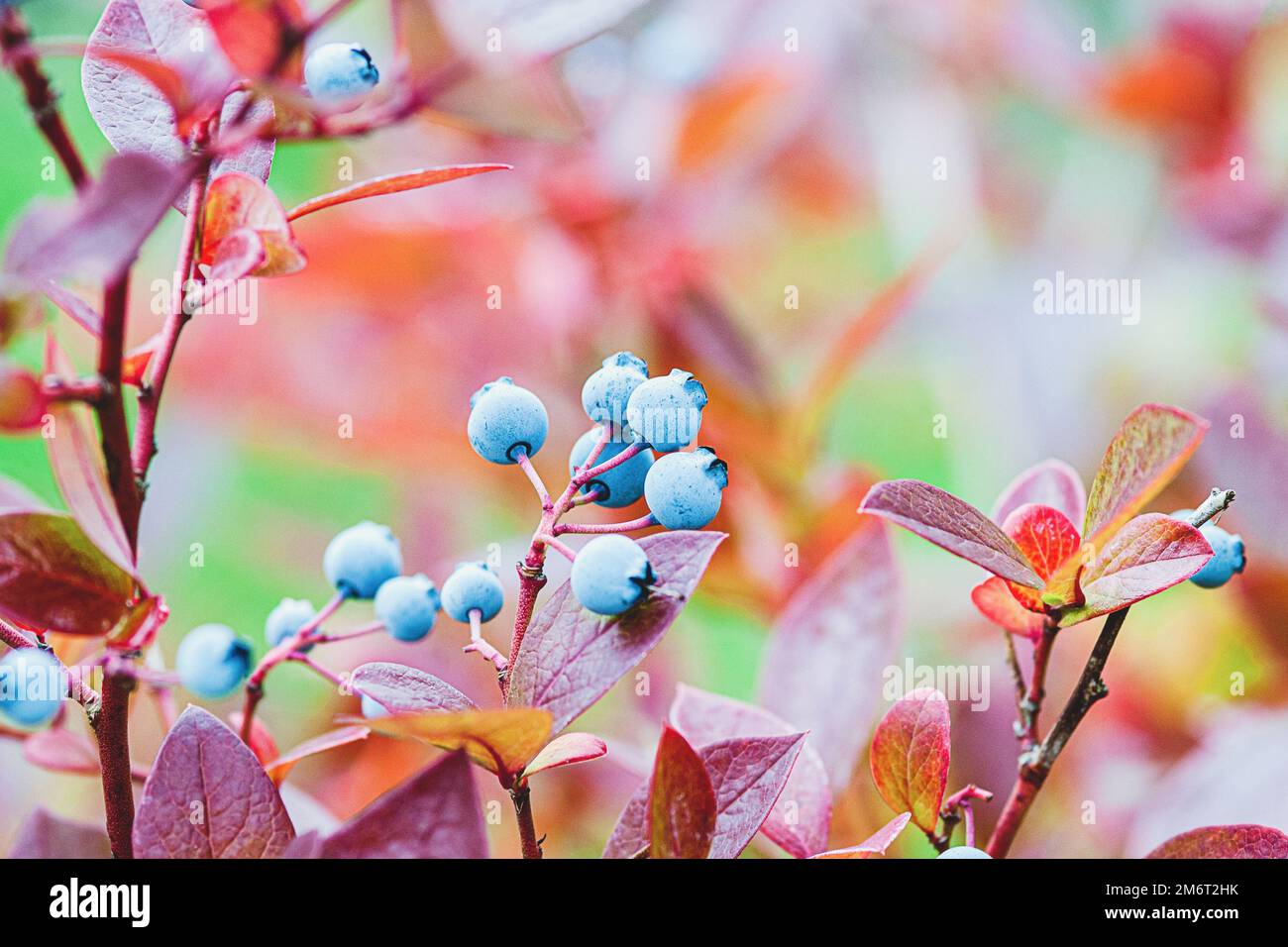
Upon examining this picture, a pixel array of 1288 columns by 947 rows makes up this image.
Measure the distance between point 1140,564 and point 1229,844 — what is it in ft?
0.46

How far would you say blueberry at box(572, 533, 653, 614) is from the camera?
427 millimetres

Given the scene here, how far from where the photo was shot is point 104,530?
0.39 metres

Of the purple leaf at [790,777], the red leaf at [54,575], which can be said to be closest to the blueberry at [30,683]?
the red leaf at [54,575]

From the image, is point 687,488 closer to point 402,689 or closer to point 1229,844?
point 402,689

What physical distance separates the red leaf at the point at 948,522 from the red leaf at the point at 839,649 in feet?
0.81

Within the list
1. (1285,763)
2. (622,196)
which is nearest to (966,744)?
(1285,763)

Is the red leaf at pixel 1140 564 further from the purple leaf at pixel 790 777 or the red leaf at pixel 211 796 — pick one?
the red leaf at pixel 211 796

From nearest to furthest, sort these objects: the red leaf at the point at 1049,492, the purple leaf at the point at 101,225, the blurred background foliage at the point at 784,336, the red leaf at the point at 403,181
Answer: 1. the purple leaf at the point at 101,225
2. the red leaf at the point at 403,181
3. the red leaf at the point at 1049,492
4. the blurred background foliage at the point at 784,336

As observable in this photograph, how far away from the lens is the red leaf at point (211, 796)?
0.44 meters

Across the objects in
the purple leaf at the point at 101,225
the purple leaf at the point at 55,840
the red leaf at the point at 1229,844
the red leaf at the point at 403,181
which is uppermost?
the red leaf at the point at 403,181

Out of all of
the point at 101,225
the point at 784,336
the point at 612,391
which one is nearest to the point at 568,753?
the point at 612,391

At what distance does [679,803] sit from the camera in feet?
1.43

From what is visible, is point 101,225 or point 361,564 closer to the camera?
point 101,225
